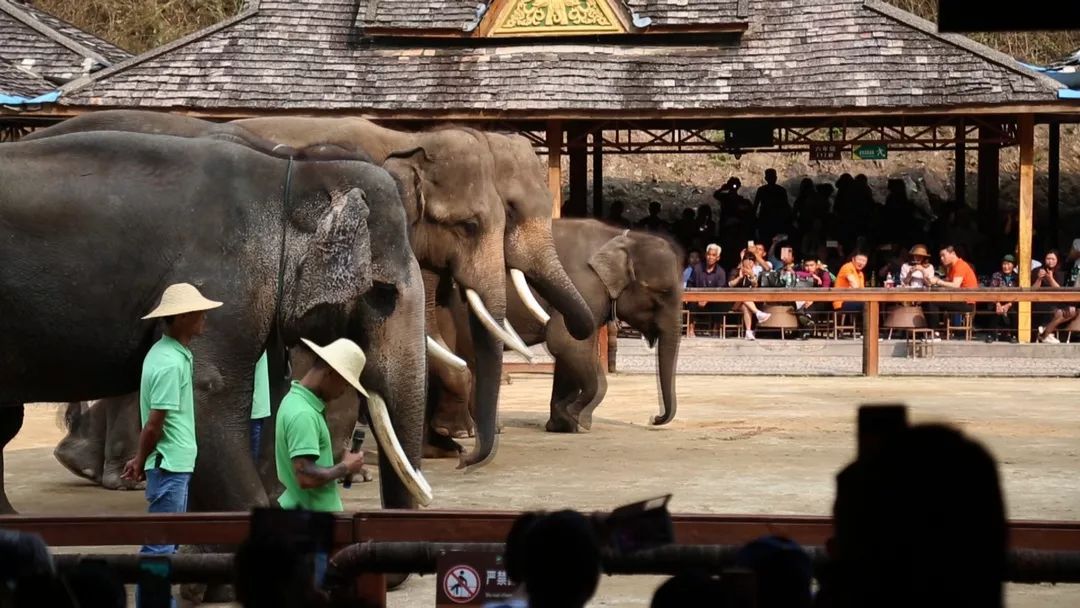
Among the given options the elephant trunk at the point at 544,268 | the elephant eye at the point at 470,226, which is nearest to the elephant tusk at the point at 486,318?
the elephant eye at the point at 470,226

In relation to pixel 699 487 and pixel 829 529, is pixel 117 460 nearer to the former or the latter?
pixel 699 487

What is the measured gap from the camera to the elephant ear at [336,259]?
7.20m

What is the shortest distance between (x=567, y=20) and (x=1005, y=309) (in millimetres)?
6434

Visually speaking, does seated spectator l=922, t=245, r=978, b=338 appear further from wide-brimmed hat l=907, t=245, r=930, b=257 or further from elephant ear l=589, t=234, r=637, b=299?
elephant ear l=589, t=234, r=637, b=299

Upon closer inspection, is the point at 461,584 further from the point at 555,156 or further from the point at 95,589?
the point at 555,156

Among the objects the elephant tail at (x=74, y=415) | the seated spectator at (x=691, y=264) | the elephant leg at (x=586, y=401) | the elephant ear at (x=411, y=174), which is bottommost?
the elephant leg at (x=586, y=401)

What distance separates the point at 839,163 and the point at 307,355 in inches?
1009

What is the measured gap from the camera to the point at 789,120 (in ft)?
69.4

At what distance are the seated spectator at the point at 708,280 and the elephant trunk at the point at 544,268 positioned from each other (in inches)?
330

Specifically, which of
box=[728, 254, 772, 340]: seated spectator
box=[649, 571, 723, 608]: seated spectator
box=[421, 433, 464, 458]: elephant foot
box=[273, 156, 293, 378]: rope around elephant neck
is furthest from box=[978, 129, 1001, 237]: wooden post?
box=[649, 571, 723, 608]: seated spectator

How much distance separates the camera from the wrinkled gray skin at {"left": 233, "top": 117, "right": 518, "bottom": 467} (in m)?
10.2

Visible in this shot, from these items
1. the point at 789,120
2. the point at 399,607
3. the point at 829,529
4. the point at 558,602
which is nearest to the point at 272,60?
the point at 789,120

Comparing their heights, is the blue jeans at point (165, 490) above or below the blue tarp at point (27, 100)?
below

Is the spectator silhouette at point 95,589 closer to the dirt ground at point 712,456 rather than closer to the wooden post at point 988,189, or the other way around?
the dirt ground at point 712,456
